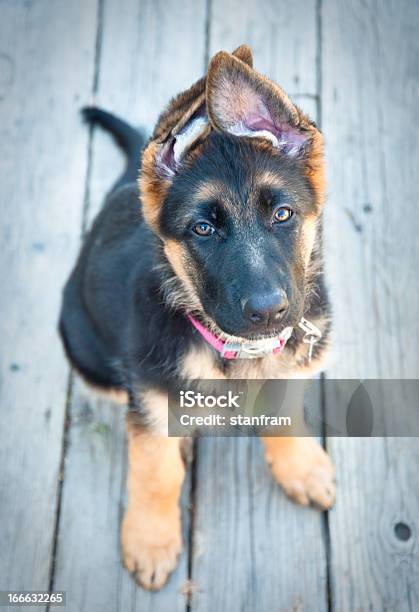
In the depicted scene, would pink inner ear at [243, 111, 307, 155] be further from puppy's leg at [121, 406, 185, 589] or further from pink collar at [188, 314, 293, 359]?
puppy's leg at [121, 406, 185, 589]

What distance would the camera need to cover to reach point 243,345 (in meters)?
2.57

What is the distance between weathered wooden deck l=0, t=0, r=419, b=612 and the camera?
305cm

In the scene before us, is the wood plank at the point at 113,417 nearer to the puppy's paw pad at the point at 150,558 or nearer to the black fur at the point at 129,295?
the puppy's paw pad at the point at 150,558

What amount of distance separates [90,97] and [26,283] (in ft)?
4.47

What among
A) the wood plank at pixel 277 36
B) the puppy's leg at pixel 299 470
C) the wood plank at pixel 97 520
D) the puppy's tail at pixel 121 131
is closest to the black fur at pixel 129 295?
the puppy's tail at pixel 121 131

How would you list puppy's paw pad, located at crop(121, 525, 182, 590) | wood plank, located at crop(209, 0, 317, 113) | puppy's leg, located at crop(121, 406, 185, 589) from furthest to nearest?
wood plank, located at crop(209, 0, 317, 113) → puppy's paw pad, located at crop(121, 525, 182, 590) → puppy's leg, located at crop(121, 406, 185, 589)

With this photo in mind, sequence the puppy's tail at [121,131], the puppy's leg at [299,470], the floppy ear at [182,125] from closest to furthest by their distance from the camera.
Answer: the floppy ear at [182,125] < the puppy's leg at [299,470] < the puppy's tail at [121,131]

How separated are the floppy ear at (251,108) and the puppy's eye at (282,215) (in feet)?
0.76

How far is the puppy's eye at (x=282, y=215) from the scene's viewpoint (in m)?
2.35

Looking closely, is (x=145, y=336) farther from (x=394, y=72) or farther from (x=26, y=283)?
(x=394, y=72)

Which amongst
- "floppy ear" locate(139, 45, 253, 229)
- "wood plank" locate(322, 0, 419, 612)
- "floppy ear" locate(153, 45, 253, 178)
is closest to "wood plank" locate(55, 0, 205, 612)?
"wood plank" locate(322, 0, 419, 612)

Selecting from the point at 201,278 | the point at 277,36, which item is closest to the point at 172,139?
the point at 201,278

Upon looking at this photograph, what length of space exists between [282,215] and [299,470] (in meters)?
1.43

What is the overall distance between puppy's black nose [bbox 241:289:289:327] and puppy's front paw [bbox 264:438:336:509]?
1.12m
